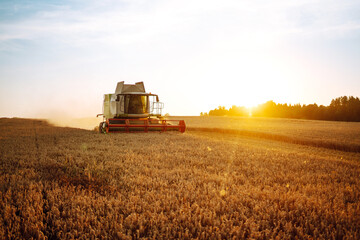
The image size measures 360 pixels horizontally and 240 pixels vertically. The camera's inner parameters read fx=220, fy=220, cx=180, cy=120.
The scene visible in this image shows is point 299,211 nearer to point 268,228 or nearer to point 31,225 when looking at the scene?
point 268,228

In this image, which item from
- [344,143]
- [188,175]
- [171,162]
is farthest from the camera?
[344,143]

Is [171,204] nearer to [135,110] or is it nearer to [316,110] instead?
[135,110]

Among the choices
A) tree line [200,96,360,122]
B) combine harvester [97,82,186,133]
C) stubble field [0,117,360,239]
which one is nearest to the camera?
stubble field [0,117,360,239]

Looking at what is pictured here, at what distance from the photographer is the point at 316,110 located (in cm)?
5750

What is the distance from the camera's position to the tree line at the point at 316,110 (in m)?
52.5

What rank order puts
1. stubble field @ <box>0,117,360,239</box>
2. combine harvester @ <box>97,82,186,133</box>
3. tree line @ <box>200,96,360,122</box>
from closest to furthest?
stubble field @ <box>0,117,360,239</box>
combine harvester @ <box>97,82,186,133</box>
tree line @ <box>200,96,360,122</box>

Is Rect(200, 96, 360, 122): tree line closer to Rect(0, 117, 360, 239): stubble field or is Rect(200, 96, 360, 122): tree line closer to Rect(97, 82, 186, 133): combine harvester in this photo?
Rect(97, 82, 186, 133): combine harvester

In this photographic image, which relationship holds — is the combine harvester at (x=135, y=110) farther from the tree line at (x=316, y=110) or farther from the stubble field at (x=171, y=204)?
the tree line at (x=316, y=110)

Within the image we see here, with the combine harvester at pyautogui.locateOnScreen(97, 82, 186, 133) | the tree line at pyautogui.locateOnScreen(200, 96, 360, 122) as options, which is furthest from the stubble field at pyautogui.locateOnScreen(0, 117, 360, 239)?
the tree line at pyautogui.locateOnScreen(200, 96, 360, 122)

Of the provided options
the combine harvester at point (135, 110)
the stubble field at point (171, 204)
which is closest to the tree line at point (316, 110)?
the combine harvester at point (135, 110)

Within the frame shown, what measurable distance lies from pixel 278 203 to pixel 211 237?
152cm

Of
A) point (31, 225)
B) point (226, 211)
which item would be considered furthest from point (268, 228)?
point (31, 225)

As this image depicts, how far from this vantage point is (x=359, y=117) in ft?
167

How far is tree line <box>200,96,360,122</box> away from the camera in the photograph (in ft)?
172
